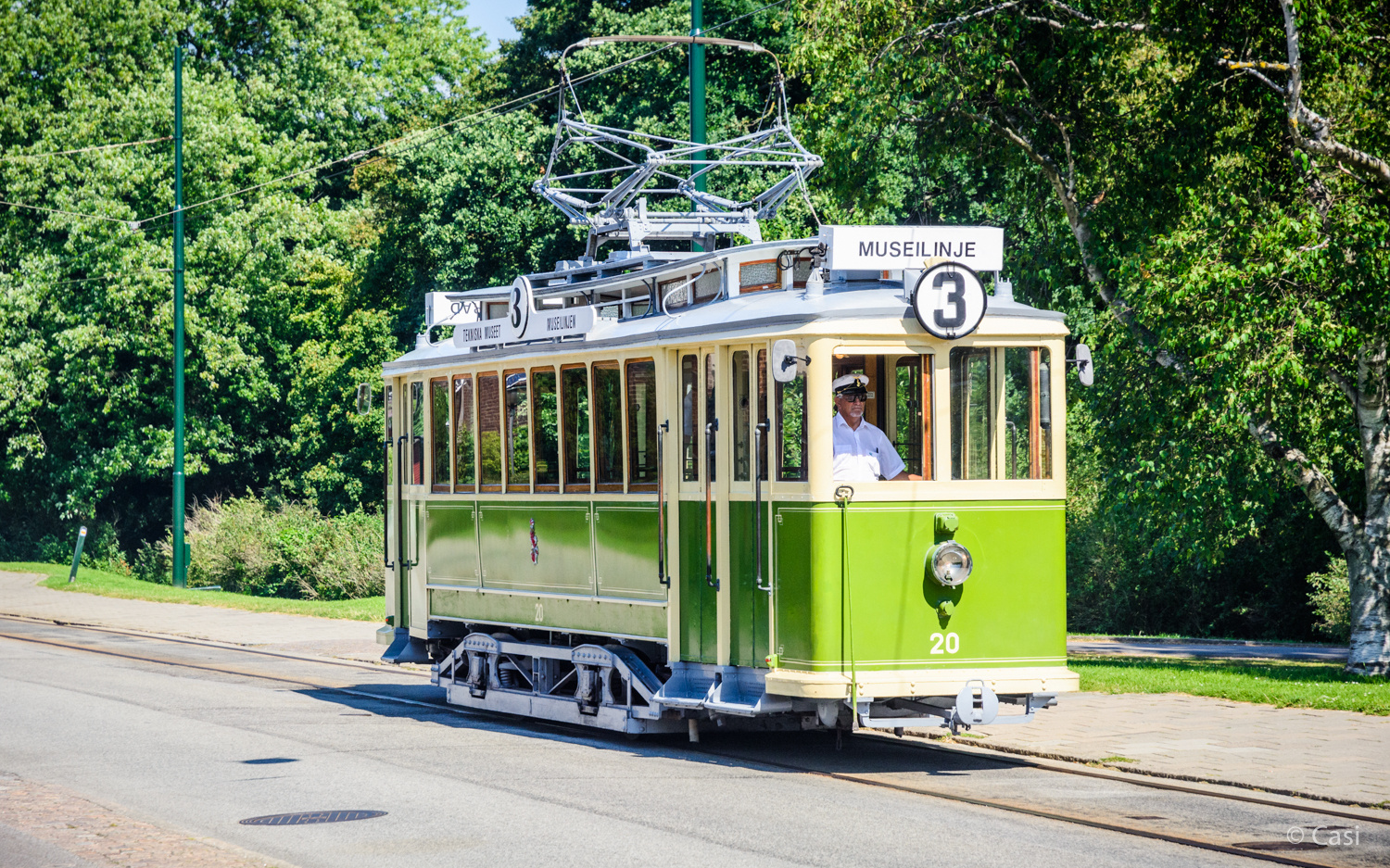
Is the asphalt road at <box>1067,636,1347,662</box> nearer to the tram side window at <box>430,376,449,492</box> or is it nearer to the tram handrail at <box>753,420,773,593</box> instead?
the tram side window at <box>430,376,449,492</box>

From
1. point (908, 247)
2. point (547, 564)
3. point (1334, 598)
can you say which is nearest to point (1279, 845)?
point (908, 247)

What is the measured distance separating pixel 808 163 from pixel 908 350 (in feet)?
10.8

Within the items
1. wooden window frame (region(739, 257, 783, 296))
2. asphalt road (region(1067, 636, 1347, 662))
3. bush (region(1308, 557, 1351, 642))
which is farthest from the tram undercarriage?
bush (region(1308, 557, 1351, 642))

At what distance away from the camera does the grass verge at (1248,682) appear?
1440 centimetres

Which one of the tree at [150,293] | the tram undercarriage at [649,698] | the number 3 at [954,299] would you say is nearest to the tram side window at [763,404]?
the number 3 at [954,299]

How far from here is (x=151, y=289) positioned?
129 feet

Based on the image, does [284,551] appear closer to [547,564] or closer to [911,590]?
[547,564]

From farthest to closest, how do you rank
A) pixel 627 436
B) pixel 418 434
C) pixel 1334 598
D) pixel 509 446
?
pixel 1334 598
pixel 418 434
pixel 509 446
pixel 627 436

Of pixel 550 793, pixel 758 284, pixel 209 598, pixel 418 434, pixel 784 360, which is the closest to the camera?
pixel 550 793

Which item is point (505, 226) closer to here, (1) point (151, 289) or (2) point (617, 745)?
(1) point (151, 289)

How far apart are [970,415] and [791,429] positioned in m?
1.21

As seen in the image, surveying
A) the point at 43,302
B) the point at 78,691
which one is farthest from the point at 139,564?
the point at 78,691

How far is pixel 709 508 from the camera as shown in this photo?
1133 centimetres

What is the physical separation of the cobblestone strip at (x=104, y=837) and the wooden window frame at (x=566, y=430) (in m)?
4.37
